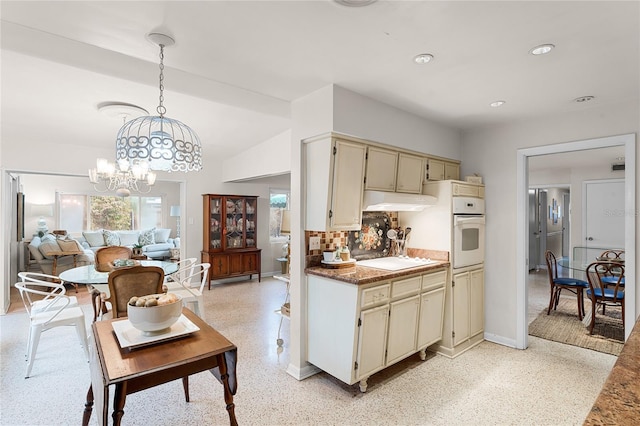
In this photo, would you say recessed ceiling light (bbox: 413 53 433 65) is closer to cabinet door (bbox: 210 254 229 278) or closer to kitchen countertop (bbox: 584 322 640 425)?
kitchen countertop (bbox: 584 322 640 425)

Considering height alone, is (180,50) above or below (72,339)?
above

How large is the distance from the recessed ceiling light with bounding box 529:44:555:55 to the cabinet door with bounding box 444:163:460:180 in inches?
71.5

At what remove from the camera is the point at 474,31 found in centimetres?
185

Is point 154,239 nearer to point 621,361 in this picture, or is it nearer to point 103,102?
point 103,102

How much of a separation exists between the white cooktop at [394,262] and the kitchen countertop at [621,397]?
6.32 feet

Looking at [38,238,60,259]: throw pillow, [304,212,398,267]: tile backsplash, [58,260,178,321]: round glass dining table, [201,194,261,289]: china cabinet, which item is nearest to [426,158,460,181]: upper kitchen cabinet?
[304,212,398,267]: tile backsplash

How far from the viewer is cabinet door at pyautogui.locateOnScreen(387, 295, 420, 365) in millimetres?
2775

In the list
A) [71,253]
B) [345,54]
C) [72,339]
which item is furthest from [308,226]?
[71,253]

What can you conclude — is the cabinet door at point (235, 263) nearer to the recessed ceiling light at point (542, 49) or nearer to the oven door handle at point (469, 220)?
the oven door handle at point (469, 220)

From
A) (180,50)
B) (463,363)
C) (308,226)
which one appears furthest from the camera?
(463,363)

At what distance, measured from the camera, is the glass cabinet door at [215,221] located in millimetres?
6363

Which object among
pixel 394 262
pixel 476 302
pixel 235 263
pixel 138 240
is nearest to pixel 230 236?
pixel 235 263

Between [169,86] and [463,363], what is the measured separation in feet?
11.6

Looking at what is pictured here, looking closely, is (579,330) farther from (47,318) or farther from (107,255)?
(107,255)
